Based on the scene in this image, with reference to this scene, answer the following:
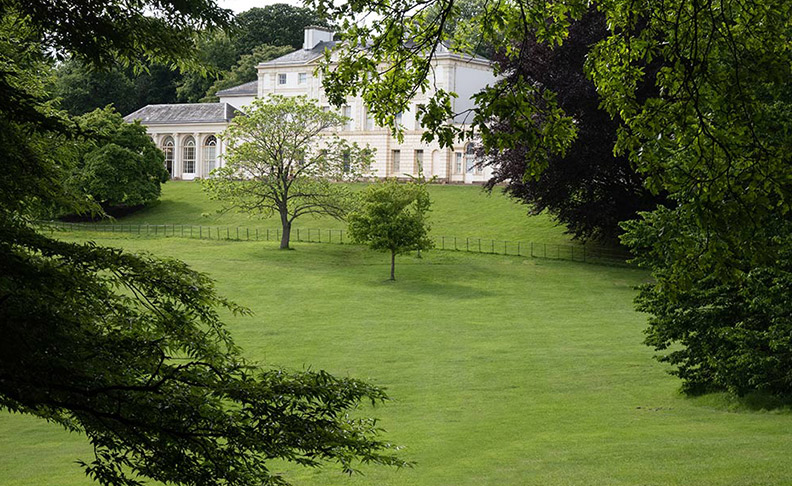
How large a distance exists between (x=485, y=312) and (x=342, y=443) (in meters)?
26.9

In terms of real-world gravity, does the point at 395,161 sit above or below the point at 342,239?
above

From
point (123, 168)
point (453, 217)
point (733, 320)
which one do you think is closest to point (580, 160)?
point (453, 217)

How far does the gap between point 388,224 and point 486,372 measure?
17422mm

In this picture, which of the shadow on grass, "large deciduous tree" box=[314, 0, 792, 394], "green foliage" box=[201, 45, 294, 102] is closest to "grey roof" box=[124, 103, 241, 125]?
"green foliage" box=[201, 45, 294, 102]

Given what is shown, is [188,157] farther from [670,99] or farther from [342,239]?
[670,99]

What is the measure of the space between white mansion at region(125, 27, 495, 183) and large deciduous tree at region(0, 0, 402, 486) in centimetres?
6902

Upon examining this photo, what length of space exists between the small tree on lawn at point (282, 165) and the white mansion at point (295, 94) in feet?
91.2

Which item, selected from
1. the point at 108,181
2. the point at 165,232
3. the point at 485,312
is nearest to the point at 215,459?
the point at 485,312

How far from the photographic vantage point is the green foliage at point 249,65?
9175 cm

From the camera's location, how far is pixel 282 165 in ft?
167

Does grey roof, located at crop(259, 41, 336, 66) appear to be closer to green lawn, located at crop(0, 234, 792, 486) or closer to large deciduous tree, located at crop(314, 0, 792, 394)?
green lawn, located at crop(0, 234, 792, 486)

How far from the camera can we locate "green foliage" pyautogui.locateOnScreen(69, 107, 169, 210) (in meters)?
60.5

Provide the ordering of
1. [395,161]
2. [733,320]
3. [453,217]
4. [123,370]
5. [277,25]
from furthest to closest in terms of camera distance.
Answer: [277,25]
[395,161]
[453,217]
[733,320]
[123,370]

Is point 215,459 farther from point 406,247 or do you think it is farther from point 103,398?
point 406,247
